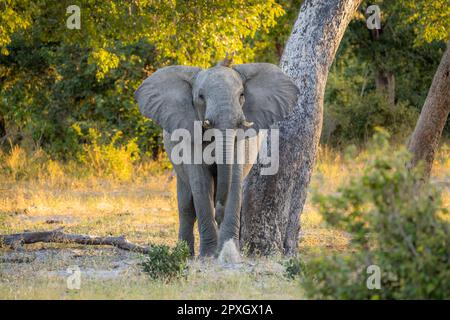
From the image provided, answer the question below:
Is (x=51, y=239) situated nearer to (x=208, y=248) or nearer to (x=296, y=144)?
(x=208, y=248)

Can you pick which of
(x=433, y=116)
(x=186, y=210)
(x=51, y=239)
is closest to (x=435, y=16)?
(x=433, y=116)

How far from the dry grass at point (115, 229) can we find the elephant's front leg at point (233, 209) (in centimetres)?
36

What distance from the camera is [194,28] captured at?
42.7 feet

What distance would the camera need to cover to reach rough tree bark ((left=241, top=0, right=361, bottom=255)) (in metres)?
9.98

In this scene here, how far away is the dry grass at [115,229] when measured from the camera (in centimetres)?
718

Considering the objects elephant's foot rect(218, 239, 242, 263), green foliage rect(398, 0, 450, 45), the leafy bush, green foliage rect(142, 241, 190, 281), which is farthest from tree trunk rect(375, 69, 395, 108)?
green foliage rect(142, 241, 190, 281)

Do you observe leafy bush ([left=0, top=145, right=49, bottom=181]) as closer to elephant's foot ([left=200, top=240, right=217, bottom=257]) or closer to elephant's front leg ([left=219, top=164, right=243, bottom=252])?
elephant's foot ([left=200, top=240, right=217, bottom=257])

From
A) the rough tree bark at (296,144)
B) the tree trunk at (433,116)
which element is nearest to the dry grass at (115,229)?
the rough tree bark at (296,144)

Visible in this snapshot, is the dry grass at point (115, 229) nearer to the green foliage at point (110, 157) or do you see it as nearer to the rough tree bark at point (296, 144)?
the green foliage at point (110, 157)

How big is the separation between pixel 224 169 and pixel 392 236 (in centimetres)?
347

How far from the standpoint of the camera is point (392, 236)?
18.0 feet
